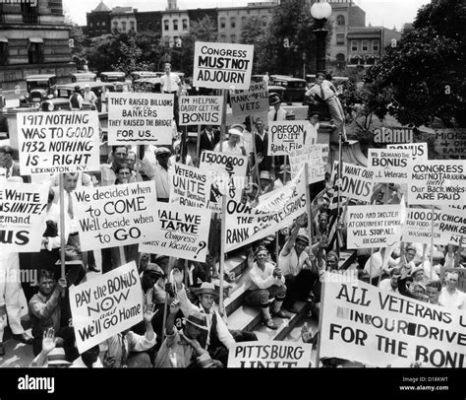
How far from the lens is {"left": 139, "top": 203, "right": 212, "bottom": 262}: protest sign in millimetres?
6848

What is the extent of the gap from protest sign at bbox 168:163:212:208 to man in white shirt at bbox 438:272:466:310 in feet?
8.11

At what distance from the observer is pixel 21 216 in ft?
21.4

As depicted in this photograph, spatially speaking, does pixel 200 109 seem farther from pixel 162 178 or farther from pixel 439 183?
pixel 439 183

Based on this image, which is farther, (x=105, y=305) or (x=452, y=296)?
(x=452, y=296)

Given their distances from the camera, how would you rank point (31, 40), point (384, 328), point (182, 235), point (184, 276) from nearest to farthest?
point (384, 328), point (182, 235), point (184, 276), point (31, 40)

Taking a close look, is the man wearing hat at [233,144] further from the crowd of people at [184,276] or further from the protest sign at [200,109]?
the protest sign at [200,109]

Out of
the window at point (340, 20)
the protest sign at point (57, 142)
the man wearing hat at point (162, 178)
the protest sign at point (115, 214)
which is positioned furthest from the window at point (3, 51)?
the window at point (340, 20)

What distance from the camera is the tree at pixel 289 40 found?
9.48 m

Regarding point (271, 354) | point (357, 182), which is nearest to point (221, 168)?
point (357, 182)

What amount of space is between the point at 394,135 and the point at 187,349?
15.3 ft
